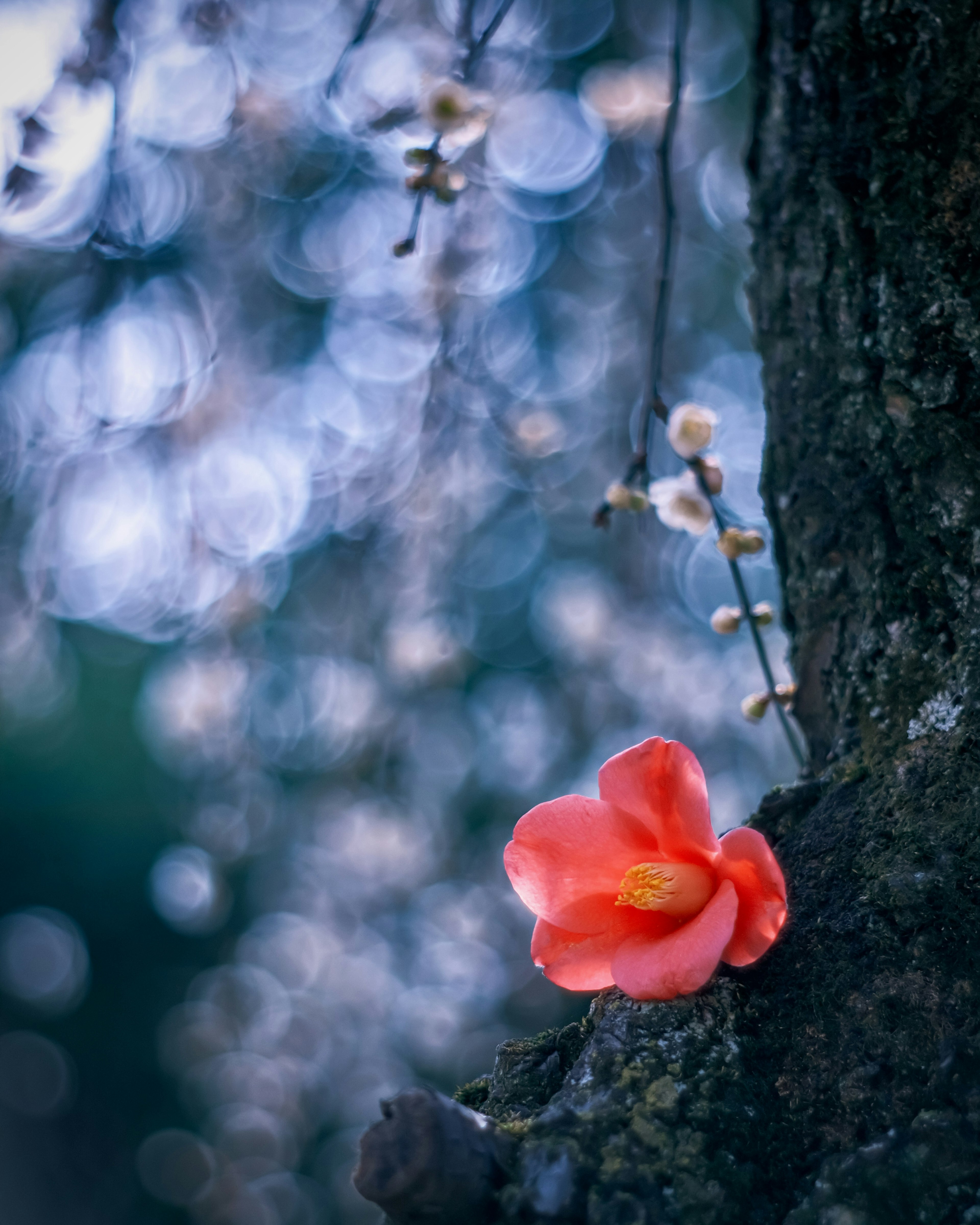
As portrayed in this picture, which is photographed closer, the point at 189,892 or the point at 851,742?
the point at 851,742

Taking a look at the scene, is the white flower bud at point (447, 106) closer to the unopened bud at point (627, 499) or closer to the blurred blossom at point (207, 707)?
the unopened bud at point (627, 499)

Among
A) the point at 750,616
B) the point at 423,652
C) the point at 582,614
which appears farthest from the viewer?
Result: the point at 582,614

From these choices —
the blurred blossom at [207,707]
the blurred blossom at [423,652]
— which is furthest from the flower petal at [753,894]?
the blurred blossom at [207,707]

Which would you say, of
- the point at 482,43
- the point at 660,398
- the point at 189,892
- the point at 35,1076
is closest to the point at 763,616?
the point at 660,398

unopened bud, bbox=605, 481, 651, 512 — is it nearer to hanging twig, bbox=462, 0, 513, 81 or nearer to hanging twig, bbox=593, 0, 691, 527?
hanging twig, bbox=593, 0, 691, 527

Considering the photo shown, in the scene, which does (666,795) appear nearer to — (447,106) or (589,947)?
(589,947)

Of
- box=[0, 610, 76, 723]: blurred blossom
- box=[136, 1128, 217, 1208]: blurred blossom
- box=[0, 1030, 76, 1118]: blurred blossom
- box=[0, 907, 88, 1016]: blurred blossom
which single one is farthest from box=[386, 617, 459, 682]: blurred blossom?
box=[0, 1030, 76, 1118]: blurred blossom
